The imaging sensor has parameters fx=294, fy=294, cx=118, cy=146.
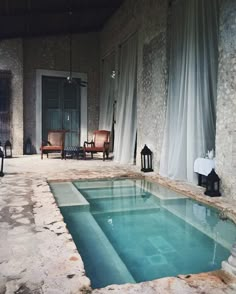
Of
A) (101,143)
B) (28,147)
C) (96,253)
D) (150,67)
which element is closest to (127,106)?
(150,67)

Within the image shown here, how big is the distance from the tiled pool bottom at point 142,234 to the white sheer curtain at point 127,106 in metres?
2.87

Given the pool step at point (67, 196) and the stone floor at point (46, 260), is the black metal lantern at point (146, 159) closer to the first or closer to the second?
the pool step at point (67, 196)

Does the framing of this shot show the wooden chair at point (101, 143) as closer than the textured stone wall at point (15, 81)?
Yes

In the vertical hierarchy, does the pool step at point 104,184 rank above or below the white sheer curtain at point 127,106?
below

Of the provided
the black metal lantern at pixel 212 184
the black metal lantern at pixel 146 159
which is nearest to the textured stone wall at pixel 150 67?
the black metal lantern at pixel 146 159

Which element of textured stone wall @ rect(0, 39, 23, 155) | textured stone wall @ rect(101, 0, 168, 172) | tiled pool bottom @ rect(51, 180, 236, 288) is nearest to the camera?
tiled pool bottom @ rect(51, 180, 236, 288)

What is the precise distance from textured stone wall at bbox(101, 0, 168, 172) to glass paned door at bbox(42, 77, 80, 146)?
3.13 metres

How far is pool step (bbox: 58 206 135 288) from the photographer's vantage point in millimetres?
1948

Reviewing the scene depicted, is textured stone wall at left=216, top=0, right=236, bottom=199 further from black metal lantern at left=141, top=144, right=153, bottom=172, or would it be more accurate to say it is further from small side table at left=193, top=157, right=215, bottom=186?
black metal lantern at left=141, top=144, right=153, bottom=172

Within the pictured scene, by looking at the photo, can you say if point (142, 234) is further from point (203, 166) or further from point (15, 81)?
point (15, 81)

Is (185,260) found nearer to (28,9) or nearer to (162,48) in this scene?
(162,48)

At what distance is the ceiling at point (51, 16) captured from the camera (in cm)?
700

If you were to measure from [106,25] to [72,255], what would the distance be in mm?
8680

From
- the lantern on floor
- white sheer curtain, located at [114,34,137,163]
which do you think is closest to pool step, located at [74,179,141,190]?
white sheer curtain, located at [114,34,137,163]
